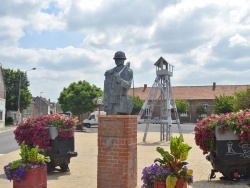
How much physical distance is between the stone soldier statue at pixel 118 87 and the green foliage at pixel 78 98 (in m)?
30.6

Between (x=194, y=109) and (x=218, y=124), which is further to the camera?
(x=194, y=109)

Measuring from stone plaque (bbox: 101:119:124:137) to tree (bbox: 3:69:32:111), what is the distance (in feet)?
169

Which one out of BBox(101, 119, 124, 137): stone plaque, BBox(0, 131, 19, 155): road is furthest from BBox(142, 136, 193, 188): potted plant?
BBox(0, 131, 19, 155): road

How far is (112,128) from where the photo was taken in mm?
7723

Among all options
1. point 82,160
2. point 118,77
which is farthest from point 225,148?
point 82,160

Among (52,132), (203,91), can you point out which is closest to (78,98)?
(52,132)

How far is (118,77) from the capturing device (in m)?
7.75

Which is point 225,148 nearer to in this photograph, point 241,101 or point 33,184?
point 33,184

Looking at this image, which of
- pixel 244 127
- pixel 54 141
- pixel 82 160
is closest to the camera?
pixel 244 127

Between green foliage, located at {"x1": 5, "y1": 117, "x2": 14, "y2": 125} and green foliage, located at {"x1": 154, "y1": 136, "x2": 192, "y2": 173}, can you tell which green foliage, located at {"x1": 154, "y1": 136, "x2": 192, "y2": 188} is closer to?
green foliage, located at {"x1": 154, "y1": 136, "x2": 192, "y2": 173}

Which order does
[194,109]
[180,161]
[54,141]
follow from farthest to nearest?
[194,109]
[54,141]
[180,161]

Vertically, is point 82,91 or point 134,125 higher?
point 82,91

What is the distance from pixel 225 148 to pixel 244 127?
71 centimetres

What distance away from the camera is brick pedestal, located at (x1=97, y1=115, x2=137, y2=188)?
7570mm
